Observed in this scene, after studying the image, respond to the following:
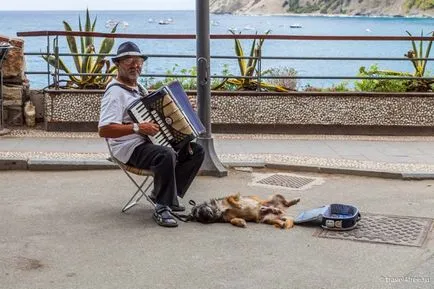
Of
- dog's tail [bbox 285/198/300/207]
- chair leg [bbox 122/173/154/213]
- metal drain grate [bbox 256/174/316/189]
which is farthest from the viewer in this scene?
metal drain grate [bbox 256/174/316/189]

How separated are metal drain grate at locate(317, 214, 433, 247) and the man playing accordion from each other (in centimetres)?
133

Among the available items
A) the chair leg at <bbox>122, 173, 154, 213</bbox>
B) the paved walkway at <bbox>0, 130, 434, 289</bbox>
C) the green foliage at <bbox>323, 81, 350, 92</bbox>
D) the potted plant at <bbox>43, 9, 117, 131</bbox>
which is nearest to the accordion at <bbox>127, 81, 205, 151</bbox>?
the chair leg at <bbox>122, 173, 154, 213</bbox>

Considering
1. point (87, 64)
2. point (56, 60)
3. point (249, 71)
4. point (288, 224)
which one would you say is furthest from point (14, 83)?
point (288, 224)

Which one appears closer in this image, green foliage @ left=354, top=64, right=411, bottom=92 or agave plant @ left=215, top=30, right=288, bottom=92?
agave plant @ left=215, top=30, right=288, bottom=92

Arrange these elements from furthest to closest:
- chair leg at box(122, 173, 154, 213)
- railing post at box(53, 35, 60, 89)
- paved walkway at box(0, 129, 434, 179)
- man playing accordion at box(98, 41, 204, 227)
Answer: railing post at box(53, 35, 60, 89)
paved walkway at box(0, 129, 434, 179)
chair leg at box(122, 173, 154, 213)
man playing accordion at box(98, 41, 204, 227)

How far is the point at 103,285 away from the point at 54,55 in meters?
6.83

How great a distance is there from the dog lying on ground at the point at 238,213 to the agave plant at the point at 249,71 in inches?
195

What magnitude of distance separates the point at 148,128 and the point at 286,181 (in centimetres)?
236

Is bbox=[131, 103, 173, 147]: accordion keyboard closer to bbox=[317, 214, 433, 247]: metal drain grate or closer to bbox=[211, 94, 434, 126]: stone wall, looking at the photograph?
bbox=[317, 214, 433, 247]: metal drain grate

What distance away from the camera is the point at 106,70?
39.3 ft

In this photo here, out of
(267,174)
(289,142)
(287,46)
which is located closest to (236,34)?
(289,142)

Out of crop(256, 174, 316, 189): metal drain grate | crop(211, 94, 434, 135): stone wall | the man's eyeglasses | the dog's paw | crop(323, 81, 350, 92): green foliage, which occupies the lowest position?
crop(256, 174, 316, 189): metal drain grate

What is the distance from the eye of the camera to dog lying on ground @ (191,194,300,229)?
22.0 ft

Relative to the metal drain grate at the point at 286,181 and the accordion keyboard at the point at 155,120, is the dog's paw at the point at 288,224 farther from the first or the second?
the metal drain grate at the point at 286,181
